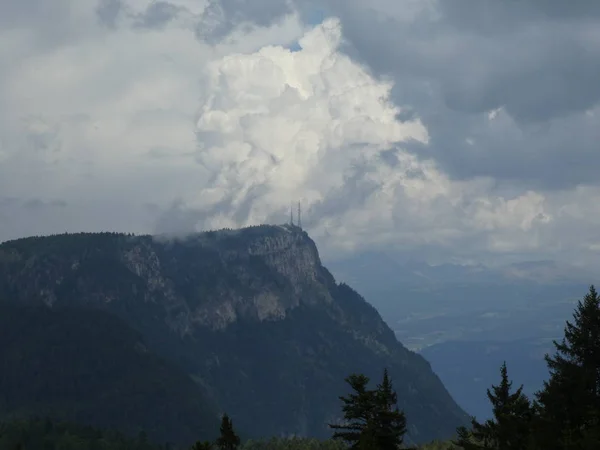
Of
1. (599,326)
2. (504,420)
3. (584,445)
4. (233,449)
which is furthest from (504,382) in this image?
(233,449)

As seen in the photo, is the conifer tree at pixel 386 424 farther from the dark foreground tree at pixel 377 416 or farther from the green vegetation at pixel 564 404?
the green vegetation at pixel 564 404

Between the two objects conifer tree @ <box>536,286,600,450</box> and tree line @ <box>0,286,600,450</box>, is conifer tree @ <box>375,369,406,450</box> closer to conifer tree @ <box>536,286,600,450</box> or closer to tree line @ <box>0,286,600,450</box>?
tree line @ <box>0,286,600,450</box>

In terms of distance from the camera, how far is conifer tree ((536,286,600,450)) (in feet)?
210

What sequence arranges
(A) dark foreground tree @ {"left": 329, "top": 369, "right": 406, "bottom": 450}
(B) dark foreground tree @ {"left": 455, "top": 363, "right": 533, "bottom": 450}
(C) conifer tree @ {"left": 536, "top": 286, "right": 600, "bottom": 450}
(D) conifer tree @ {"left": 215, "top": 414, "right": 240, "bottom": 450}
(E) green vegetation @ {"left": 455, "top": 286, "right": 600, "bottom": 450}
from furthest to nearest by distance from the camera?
(D) conifer tree @ {"left": 215, "top": 414, "right": 240, "bottom": 450}, (B) dark foreground tree @ {"left": 455, "top": 363, "right": 533, "bottom": 450}, (A) dark foreground tree @ {"left": 329, "top": 369, "right": 406, "bottom": 450}, (E) green vegetation @ {"left": 455, "top": 286, "right": 600, "bottom": 450}, (C) conifer tree @ {"left": 536, "top": 286, "right": 600, "bottom": 450}

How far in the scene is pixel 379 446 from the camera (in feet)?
227

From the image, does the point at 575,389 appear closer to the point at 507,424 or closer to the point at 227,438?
the point at 507,424

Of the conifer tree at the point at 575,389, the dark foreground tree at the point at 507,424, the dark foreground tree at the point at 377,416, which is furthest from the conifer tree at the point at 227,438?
the conifer tree at the point at 575,389

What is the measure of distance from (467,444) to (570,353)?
35.0ft

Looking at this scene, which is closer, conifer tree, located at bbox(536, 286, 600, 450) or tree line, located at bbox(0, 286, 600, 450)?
conifer tree, located at bbox(536, 286, 600, 450)

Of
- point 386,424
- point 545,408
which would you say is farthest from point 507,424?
point 386,424

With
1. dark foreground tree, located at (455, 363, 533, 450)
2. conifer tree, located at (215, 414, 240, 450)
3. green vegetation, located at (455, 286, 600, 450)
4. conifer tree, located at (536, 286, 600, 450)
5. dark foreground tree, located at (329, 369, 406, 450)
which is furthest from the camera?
conifer tree, located at (215, 414, 240, 450)

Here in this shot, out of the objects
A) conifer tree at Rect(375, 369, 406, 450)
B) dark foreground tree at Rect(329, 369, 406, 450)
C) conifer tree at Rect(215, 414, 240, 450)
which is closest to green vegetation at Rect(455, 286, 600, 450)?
conifer tree at Rect(375, 369, 406, 450)

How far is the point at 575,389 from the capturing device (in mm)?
67062

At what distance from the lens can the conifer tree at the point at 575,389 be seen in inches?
2525
